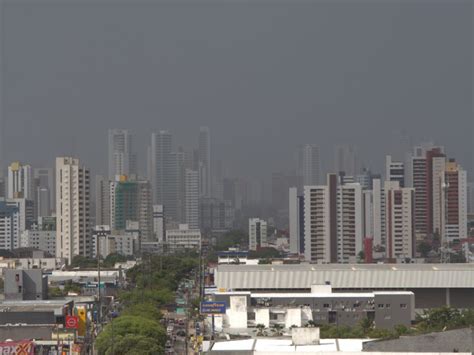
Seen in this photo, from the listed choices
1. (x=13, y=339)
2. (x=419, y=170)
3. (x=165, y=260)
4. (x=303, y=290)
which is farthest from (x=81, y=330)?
(x=419, y=170)

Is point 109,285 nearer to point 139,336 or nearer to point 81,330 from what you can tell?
point 81,330

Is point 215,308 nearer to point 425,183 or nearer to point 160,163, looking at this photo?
point 425,183

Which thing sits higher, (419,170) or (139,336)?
(419,170)

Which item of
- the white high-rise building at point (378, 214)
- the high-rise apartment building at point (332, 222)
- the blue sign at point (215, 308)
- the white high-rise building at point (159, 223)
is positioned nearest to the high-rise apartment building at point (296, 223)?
the high-rise apartment building at point (332, 222)

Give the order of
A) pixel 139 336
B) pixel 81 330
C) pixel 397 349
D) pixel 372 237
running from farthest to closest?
pixel 372 237 < pixel 81 330 < pixel 139 336 < pixel 397 349

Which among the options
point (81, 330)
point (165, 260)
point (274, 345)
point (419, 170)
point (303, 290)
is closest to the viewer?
point (274, 345)

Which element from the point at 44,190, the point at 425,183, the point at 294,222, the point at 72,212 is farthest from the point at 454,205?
the point at 44,190

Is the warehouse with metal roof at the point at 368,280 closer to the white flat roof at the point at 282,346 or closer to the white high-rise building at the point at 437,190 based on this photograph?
the white flat roof at the point at 282,346

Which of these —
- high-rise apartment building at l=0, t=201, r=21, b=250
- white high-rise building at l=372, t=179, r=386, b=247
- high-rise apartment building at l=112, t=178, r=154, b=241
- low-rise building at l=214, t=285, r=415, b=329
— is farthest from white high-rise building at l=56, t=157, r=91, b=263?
low-rise building at l=214, t=285, r=415, b=329
